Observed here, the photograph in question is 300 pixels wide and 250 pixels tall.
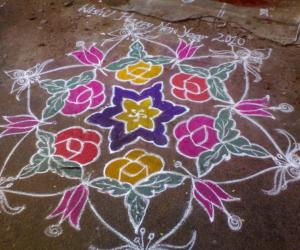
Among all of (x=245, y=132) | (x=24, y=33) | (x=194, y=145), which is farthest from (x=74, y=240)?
(x=24, y=33)

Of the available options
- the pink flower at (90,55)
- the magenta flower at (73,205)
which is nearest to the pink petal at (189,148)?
the magenta flower at (73,205)

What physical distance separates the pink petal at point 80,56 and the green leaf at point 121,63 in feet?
0.64

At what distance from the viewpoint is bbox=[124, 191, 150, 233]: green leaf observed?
217 cm

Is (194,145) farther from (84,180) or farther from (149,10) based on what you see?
(149,10)

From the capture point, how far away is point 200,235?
6.80 ft

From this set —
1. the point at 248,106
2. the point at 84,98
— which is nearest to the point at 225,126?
the point at 248,106

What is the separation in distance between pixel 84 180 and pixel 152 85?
942mm

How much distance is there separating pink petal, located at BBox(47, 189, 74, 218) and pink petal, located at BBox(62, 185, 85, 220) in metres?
0.02

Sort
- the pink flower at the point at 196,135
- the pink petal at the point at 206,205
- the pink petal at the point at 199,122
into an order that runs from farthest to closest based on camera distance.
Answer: the pink petal at the point at 199,122
the pink flower at the point at 196,135
the pink petal at the point at 206,205

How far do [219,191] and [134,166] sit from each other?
53 cm

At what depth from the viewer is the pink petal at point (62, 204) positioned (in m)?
2.24

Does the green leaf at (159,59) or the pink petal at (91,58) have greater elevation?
the pink petal at (91,58)

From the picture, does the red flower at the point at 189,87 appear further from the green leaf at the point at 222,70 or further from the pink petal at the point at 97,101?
the pink petal at the point at 97,101

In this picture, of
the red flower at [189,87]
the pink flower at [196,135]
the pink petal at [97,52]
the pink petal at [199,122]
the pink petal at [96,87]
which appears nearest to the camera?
the pink flower at [196,135]
